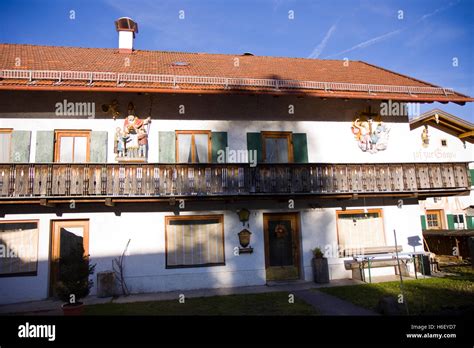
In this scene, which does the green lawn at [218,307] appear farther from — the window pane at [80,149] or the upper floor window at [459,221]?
the upper floor window at [459,221]

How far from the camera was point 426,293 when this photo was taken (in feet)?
34.3

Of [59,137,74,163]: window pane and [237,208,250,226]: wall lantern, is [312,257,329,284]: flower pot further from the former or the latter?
[59,137,74,163]: window pane

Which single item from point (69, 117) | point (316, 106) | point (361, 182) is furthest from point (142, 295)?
point (316, 106)

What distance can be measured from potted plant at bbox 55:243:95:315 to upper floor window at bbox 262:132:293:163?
759 centimetres

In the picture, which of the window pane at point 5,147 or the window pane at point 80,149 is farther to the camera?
the window pane at point 80,149

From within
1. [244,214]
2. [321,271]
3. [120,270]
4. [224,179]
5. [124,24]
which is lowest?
[321,271]

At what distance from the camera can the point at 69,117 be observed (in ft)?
43.0

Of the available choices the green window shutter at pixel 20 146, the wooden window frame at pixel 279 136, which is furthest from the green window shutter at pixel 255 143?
the green window shutter at pixel 20 146

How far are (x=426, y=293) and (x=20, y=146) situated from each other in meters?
13.5

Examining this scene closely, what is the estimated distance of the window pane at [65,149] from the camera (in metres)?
13.0

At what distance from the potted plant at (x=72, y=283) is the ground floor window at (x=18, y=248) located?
4007mm

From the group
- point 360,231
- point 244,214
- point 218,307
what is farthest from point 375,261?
point 218,307

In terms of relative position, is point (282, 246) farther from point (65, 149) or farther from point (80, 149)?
point (65, 149)

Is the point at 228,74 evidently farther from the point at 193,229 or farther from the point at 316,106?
the point at 193,229
